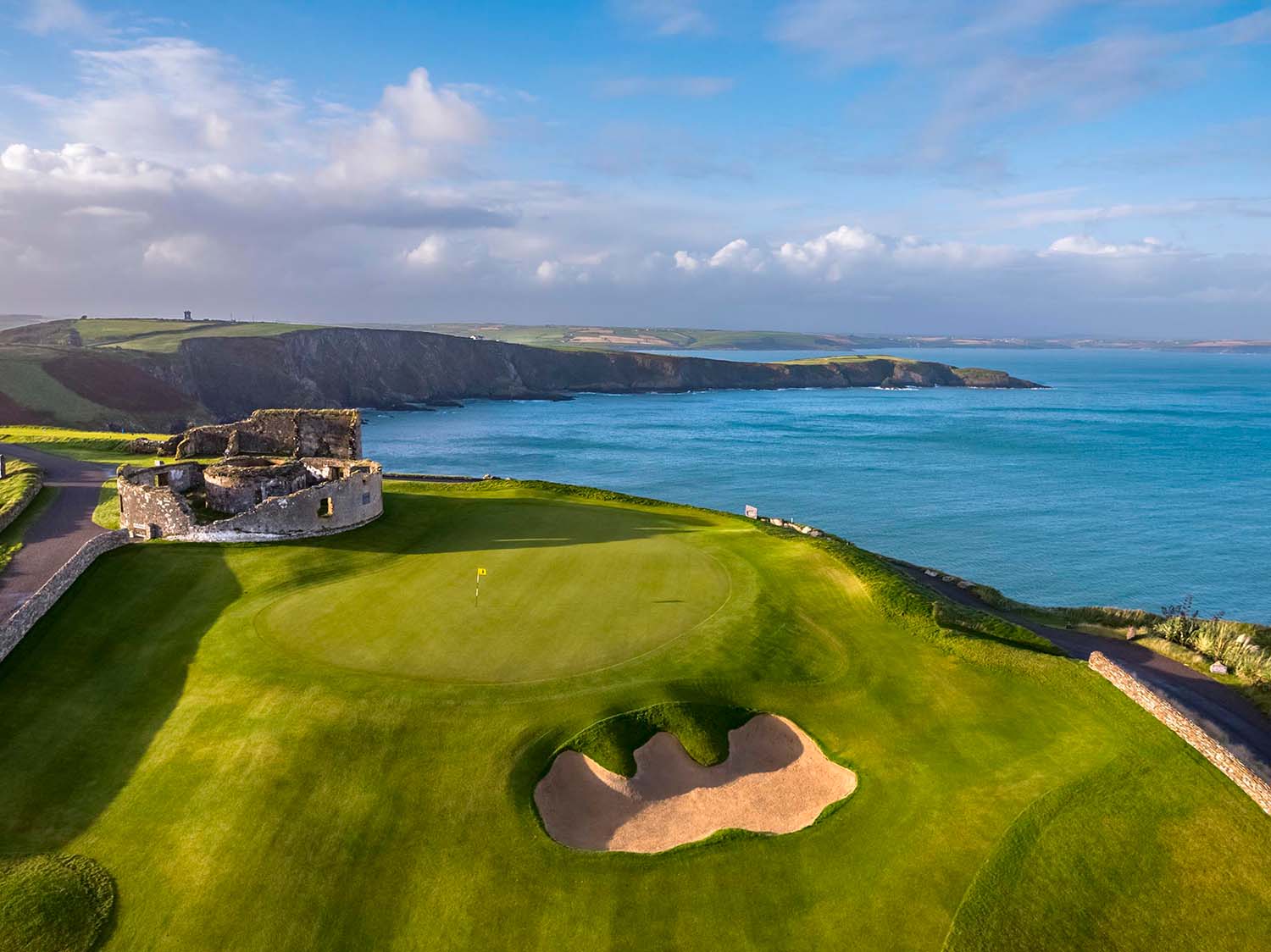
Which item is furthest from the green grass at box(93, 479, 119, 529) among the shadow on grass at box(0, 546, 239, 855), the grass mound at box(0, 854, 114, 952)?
the grass mound at box(0, 854, 114, 952)

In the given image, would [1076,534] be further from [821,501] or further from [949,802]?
[949,802]

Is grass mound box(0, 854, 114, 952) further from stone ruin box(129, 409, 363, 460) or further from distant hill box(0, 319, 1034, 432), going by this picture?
distant hill box(0, 319, 1034, 432)

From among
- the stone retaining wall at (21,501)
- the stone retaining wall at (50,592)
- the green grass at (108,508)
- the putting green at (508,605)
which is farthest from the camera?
the green grass at (108,508)

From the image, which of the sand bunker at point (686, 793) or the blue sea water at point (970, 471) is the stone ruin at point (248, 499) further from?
the blue sea water at point (970, 471)

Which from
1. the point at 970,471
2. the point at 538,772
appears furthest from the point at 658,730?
the point at 970,471

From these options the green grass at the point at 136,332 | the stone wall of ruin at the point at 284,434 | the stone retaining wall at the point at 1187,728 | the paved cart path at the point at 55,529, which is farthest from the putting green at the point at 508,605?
the green grass at the point at 136,332

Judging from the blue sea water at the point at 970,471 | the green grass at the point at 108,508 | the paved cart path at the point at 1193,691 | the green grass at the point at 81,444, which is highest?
the green grass at the point at 108,508

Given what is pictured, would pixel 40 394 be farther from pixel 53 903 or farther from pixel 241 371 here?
pixel 53 903
